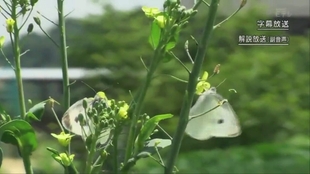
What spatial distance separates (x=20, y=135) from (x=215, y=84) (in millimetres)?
452

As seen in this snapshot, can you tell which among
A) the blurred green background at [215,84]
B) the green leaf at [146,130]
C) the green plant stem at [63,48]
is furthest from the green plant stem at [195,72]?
the blurred green background at [215,84]

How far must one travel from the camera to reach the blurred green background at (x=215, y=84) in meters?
0.88

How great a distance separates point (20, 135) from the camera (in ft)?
1.99

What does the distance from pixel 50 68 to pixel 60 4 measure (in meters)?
0.28

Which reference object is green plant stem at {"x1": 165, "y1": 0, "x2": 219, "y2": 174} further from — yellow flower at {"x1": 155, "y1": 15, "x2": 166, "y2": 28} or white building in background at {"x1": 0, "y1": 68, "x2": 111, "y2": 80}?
white building in background at {"x1": 0, "y1": 68, "x2": 111, "y2": 80}

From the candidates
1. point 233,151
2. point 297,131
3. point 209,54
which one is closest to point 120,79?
point 209,54

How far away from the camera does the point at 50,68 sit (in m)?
0.89

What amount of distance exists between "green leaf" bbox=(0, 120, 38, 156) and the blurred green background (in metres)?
0.24

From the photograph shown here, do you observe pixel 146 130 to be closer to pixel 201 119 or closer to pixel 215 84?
pixel 201 119

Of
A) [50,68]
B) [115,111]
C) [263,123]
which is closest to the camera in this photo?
[115,111]

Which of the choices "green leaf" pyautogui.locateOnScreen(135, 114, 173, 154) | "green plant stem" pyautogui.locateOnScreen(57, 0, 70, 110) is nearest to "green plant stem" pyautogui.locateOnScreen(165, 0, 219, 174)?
"green leaf" pyautogui.locateOnScreen(135, 114, 173, 154)

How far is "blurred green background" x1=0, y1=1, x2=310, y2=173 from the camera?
0.88m

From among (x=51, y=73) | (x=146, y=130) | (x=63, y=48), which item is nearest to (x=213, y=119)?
(x=146, y=130)

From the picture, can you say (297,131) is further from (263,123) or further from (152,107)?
(152,107)
